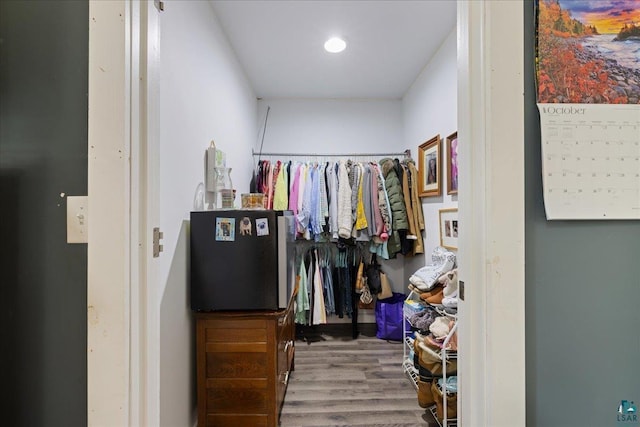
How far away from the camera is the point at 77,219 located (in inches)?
31.2

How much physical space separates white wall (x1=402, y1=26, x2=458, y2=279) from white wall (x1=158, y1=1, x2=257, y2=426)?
5.50 ft

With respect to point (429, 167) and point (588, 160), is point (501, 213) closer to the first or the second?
point (588, 160)

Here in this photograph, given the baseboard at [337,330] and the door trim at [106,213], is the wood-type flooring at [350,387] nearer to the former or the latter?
the baseboard at [337,330]

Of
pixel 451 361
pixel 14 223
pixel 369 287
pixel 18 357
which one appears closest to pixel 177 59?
pixel 14 223

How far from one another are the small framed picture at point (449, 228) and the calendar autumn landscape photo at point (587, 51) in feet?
4.93

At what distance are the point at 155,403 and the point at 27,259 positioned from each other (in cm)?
50

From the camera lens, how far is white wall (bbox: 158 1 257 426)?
142cm

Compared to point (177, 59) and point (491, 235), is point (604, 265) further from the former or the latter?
point (177, 59)

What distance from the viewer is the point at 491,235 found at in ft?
2.62

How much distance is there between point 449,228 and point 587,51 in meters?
1.71

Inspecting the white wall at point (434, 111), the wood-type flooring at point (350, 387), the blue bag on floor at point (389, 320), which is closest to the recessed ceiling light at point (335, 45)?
the white wall at point (434, 111)

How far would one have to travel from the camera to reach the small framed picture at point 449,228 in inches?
91.3

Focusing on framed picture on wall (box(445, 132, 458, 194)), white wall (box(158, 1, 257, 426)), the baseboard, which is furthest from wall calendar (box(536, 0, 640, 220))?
the baseboard

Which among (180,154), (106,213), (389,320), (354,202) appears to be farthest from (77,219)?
(389,320)
